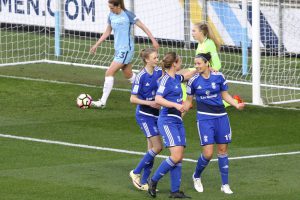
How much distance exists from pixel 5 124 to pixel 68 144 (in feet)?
7.68

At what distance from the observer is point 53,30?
31.9 metres

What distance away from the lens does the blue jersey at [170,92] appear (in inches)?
615

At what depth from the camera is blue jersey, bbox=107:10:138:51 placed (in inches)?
913

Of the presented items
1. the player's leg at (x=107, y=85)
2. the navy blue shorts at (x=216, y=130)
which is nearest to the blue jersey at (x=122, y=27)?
the player's leg at (x=107, y=85)

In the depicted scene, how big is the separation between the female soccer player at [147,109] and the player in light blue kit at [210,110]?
0.58 meters

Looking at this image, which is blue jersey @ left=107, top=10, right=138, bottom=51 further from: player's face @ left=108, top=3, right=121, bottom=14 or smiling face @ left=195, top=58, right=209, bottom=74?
smiling face @ left=195, top=58, right=209, bottom=74

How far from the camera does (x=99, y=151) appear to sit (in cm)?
1891

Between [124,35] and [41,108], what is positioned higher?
[124,35]

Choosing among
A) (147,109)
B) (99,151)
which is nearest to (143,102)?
(147,109)

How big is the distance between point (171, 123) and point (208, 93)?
0.69 m

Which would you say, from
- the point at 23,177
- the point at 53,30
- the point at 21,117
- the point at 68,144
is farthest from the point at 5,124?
the point at 53,30

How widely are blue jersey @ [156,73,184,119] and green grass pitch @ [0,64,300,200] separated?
1.12 metres

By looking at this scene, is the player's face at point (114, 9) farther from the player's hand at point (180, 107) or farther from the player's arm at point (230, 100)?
the player's hand at point (180, 107)

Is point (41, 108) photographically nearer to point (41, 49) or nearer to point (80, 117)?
point (80, 117)
